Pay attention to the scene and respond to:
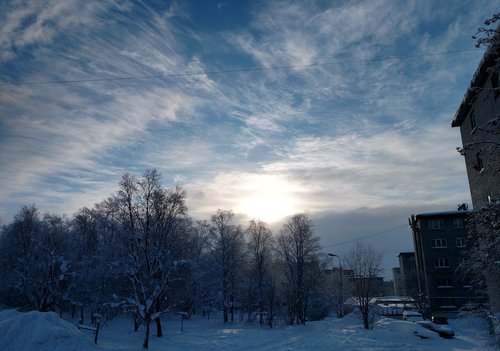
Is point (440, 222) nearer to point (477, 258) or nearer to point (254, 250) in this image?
point (254, 250)

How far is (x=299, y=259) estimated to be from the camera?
49.7 meters

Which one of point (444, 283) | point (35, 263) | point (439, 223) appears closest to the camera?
point (35, 263)

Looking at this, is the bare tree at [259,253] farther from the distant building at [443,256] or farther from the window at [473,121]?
the window at [473,121]

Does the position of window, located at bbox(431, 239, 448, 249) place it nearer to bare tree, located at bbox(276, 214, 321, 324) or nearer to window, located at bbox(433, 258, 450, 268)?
window, located at bbox(433, 258, 450, 268)

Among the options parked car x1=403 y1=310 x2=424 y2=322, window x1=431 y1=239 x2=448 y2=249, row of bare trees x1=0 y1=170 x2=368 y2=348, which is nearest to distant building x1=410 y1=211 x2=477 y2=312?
window x1=431 y1=239 x2=448 y2=249

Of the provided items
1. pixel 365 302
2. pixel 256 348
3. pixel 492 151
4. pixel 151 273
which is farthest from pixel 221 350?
pixel 492 151

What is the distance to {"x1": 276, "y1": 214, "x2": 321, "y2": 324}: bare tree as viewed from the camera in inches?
1875

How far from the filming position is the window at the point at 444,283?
51438mm

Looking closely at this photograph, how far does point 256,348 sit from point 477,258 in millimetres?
16785

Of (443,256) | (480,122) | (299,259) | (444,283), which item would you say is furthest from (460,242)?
(480,122)

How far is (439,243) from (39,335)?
165 feet

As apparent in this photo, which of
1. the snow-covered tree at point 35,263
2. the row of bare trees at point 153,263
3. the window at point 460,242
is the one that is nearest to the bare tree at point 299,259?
the row of bare trees at point 153,263

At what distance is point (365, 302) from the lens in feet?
112

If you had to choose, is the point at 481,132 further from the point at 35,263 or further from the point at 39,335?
the point at 35,263
